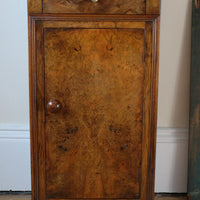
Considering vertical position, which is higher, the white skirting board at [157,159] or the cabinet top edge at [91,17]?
the cabinet top edge at [91,17]

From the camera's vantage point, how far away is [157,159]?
1.64m

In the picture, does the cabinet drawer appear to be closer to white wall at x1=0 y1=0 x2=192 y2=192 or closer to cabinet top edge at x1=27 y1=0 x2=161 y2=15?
cabinet top edge at x1=27 y1=0 x2=161 y2=15

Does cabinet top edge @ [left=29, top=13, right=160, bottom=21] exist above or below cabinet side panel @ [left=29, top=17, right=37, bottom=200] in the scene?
above

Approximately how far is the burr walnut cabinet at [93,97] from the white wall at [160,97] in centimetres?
41

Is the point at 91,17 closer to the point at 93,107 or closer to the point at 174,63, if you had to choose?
the point at 93,107

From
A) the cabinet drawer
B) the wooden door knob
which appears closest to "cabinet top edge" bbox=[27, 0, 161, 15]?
the cabinet drawer

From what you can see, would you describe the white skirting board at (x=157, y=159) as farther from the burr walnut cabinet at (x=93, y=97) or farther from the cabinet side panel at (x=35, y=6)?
the cabinet side panel at (x=35, y=6)

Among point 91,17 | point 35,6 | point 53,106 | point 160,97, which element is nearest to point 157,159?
point 160,97

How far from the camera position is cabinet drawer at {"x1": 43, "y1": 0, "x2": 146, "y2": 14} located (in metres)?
1.15

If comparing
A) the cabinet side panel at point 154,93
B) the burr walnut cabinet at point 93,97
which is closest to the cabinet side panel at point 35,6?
the burr walnut cabinet at point 93,97

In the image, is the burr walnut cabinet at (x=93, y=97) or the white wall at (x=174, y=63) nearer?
the burr walnut cabinet at (x=93, y=97)

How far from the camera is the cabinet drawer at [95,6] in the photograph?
115cm

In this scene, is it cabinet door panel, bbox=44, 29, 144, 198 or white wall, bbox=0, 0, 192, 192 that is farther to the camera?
white wall, bbox=0, 0, 192, 192

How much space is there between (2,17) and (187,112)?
1169 millimetres
